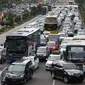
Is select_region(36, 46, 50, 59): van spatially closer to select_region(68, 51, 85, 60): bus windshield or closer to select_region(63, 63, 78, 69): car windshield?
select_region(68, 51, 85, 60): bus windshield

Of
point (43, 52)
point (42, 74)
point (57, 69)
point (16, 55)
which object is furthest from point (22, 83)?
point (43, 52)

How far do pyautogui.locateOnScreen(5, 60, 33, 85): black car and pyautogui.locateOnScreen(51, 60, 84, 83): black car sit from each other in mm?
1654

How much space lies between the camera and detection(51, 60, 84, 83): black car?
2445 cm

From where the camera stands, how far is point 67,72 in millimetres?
24656

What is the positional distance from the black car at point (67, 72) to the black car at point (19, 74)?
1654mm

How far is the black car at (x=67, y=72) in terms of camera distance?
24.5m

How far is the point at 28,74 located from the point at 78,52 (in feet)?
14.0

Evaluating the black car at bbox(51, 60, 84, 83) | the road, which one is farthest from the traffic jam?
the road

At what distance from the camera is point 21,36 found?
34688 millimetres

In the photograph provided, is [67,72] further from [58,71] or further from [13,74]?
[13,74]

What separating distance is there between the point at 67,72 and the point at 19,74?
113 inches

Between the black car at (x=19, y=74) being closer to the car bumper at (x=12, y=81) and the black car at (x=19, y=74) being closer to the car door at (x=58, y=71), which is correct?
the car bumper at (x=12, y=81)

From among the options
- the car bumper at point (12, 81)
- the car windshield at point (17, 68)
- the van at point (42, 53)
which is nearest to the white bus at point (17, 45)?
the van at point (42, 53)

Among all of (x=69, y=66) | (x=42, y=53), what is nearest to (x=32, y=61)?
(x=69, y=66)
